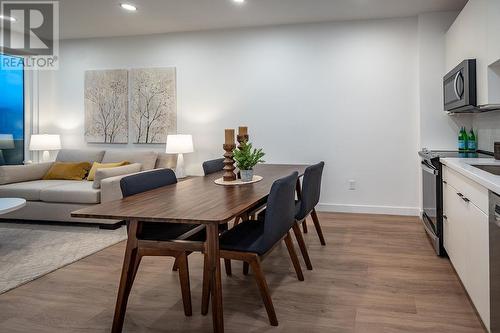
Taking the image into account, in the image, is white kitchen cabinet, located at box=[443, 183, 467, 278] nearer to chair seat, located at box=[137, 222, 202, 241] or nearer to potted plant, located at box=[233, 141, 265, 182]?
potted plant, located at box=[233, 141, 265, 182]

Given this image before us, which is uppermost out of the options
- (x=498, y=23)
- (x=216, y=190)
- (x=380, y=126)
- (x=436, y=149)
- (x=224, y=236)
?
(x=498, y=23)

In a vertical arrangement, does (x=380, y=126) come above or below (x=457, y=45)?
below

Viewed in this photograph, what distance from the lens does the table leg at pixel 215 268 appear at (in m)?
1.91

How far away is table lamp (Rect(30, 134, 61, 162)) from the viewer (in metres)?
5.72

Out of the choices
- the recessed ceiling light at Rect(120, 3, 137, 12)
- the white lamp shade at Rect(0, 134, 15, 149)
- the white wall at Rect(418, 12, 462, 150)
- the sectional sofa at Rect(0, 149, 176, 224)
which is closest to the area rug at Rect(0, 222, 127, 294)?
the sectional sofa at Rect(0, 149, 176, 224)

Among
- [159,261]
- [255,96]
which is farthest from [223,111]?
[159,261]

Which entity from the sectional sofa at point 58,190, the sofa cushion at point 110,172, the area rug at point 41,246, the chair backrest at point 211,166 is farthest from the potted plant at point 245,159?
the sofa cushion at point 110,172

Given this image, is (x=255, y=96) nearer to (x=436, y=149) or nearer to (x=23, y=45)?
(x=436, y=149)

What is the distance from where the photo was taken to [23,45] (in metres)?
5.87

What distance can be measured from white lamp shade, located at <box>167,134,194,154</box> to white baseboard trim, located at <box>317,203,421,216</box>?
75.9 inches

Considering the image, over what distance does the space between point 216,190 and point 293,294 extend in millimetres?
865

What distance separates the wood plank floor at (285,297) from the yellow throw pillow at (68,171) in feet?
6.47

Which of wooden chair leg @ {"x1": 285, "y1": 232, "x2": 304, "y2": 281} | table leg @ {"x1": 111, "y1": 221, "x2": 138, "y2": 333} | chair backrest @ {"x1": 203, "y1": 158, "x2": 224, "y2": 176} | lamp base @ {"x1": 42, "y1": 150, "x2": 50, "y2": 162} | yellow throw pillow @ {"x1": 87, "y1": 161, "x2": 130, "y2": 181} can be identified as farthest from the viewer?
lamp base @ {"x1": 42, "y1": 150, "x2": 50, "y2": 162}

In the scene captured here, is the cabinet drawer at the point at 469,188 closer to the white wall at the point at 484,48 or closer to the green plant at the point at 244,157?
the white wall at the point at 484,48
